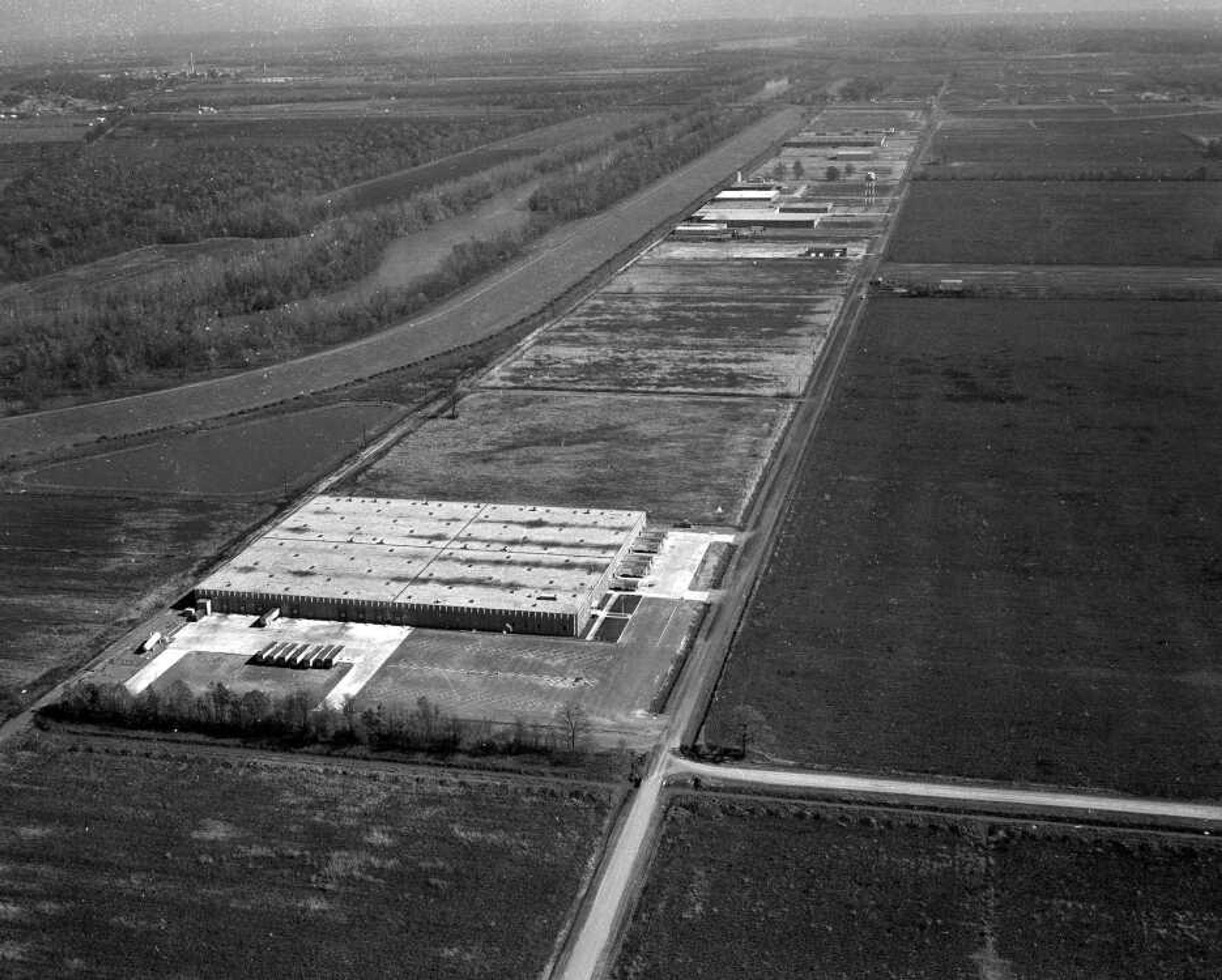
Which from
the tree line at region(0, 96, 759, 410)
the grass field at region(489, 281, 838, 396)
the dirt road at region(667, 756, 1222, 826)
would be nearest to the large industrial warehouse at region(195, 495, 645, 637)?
the dirt road at region(667, 756, 1222, 826)

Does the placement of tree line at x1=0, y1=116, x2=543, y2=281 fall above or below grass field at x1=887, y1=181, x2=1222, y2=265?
above

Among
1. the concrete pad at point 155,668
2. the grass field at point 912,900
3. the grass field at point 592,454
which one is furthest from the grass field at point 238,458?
the grass field at point 912,900

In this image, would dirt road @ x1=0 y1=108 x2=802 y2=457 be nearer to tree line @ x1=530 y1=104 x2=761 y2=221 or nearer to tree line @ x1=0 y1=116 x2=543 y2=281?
tree line @ x1=530 y1=104 x2=761 y2=221

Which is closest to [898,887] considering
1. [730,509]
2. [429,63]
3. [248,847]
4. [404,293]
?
[248,847]

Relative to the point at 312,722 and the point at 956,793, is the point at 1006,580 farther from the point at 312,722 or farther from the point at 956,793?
the point at 312,722

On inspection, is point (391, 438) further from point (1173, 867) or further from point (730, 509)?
point (1173, 867)
